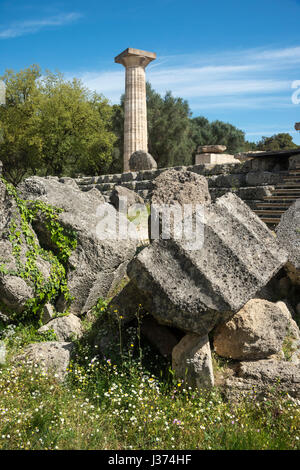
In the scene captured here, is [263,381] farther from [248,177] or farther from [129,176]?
[129,176]

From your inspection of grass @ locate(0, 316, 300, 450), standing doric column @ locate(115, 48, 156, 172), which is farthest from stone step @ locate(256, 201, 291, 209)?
standing doric column @ locate(115, 48, 156, 172)

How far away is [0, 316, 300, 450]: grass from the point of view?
2.87m

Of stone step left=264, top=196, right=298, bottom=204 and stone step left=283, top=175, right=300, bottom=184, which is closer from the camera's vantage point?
stone step left=264, top=196, right=298, bottom=204

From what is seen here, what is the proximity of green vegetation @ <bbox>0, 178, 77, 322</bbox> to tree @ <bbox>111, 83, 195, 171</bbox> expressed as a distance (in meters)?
26.3

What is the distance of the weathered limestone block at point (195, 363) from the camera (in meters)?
3.43

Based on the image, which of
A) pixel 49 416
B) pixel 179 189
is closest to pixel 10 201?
pixel 179 189

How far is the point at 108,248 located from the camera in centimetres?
502

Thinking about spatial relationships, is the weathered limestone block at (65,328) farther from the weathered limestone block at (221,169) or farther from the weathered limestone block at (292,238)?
the weathered limestone block at (221,169)

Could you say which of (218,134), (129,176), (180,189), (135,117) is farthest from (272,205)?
(218,134)

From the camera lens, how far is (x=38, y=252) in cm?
477

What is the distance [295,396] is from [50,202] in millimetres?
3605

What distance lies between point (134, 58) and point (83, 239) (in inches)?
687

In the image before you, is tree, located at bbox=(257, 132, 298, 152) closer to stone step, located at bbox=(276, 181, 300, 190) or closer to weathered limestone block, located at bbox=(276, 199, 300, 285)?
stone step, located at bbox=(276, 181, 300, 190)
